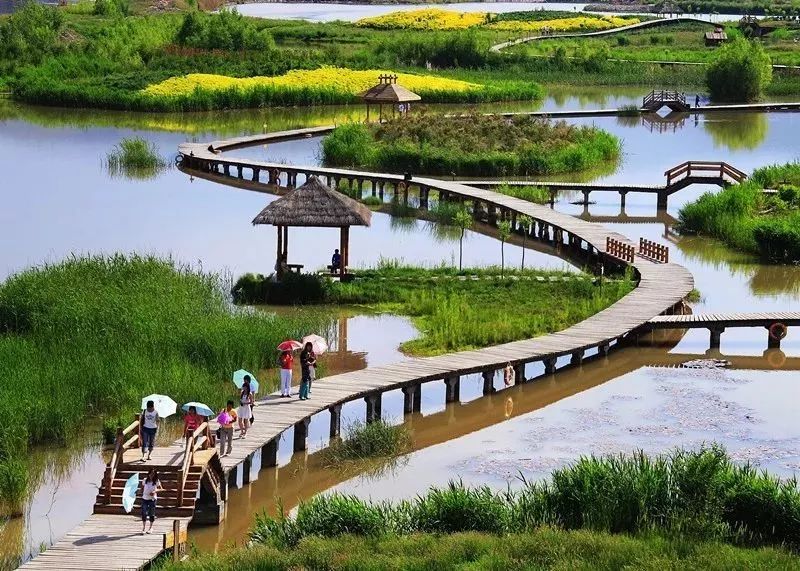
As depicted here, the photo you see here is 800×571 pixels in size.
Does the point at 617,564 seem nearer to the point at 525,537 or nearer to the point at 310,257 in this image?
the point at 525,537

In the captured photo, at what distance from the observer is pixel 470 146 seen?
5400 centimetres

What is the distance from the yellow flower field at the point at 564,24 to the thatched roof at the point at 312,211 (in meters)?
84.5

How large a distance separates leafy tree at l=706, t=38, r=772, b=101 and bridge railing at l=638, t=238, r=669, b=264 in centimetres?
4292

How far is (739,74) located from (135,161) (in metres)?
34.9

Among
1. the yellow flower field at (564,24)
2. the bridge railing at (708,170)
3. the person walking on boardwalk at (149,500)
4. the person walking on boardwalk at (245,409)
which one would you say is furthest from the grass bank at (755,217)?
the yellow flower field at (564,24)

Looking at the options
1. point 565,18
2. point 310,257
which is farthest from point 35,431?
point 565,18

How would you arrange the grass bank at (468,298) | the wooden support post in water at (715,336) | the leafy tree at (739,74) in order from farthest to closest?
the leafy tree at (739,74)
the wooden support post in water at (715,336)
the grass bank at (468,298)

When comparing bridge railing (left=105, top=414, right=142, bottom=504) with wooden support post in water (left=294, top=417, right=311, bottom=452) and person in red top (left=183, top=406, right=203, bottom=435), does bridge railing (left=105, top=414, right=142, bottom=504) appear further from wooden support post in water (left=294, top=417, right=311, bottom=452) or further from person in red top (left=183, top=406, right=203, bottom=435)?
wooden support post in water (left=294, top=417, right=311, bottom=452)

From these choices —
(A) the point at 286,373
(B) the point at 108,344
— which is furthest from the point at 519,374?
(B) the point at 108,344

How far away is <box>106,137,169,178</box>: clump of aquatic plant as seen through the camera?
5331 centimetres

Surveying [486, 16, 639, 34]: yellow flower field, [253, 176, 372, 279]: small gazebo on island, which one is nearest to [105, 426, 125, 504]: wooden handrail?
[253, 176, 372, 279]: small gazebo on island

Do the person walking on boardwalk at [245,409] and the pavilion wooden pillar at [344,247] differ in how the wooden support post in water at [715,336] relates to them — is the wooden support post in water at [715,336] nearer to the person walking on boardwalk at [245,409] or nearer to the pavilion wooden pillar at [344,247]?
the pavilion wooden pillar at [344,247]

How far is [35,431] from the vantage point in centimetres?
2355

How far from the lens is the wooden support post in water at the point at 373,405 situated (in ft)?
83.0
